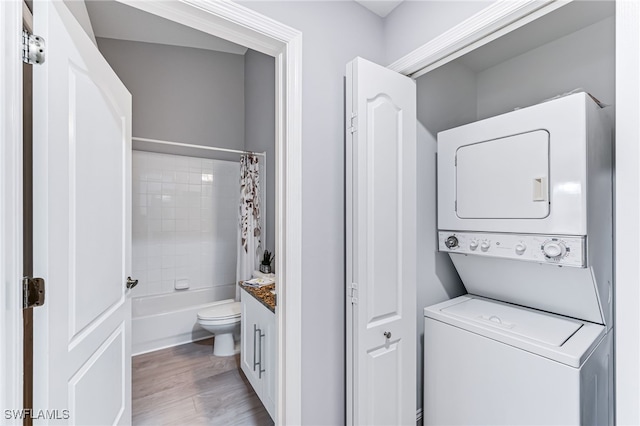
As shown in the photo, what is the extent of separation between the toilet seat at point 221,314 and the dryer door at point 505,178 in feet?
7.04

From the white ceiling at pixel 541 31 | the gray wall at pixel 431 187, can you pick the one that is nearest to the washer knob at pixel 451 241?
the gray wall at pixel 431 187

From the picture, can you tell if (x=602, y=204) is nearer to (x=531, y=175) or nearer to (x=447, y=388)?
(x=531, y=175)

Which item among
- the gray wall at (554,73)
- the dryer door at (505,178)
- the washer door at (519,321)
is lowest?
the washer door at (519,321)

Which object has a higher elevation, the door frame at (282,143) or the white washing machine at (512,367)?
the door frame at (282,143)

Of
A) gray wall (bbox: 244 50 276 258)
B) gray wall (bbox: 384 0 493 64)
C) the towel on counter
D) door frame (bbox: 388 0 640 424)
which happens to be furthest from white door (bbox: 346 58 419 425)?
gray wall (bbox: 244 50 276 258)

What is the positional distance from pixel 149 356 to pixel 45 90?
270 centimetres

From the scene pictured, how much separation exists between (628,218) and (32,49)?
1.69 meters

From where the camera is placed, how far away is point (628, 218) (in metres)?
0.75

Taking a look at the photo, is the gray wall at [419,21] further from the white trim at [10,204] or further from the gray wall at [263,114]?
the white trim at [10,204]

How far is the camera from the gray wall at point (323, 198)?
1.32 metres

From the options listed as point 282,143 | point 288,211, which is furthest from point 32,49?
point 288,211

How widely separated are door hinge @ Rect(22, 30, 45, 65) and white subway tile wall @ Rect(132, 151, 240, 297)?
7.77 ft

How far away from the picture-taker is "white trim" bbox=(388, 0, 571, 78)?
3.40 ft

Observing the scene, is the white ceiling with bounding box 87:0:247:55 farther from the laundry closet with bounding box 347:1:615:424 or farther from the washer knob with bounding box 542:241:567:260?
the washer knob with bounding box 542:241:567:260
